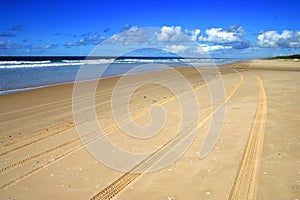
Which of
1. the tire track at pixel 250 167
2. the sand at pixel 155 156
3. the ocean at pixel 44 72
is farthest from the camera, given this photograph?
the ocean at pixel 44 72

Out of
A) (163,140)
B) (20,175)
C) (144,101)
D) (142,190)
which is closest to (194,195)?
(142,190)

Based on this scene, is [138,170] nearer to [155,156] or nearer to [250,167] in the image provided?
[155,156]

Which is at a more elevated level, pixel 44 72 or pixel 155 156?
pixel 44 72

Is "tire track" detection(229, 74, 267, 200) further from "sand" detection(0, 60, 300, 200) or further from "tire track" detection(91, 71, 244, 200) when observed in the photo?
"tire track" detection(91, 71, 244, 200)

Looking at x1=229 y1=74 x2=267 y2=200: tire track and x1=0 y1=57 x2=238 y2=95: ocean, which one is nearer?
x1=229 y1=74 x2=267 y2=200: tire track

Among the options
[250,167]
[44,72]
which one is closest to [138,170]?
[250,167]

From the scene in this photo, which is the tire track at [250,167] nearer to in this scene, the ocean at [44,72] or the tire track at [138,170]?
the tire track at [138,170]

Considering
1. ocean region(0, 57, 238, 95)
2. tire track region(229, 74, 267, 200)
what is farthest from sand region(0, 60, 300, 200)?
ocean region(0, 57, 238, 95)

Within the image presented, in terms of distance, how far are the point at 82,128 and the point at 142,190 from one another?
3728 millimetres

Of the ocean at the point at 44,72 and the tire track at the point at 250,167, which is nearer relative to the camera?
the tire track at the point at 250,167

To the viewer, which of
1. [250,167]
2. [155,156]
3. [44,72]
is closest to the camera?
[250,167]

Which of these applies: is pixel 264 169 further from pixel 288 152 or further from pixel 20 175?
pixel 20 175

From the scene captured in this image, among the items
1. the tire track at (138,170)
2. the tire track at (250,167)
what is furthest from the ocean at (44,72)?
the tire track at (250,167)

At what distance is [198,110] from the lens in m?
9.30
